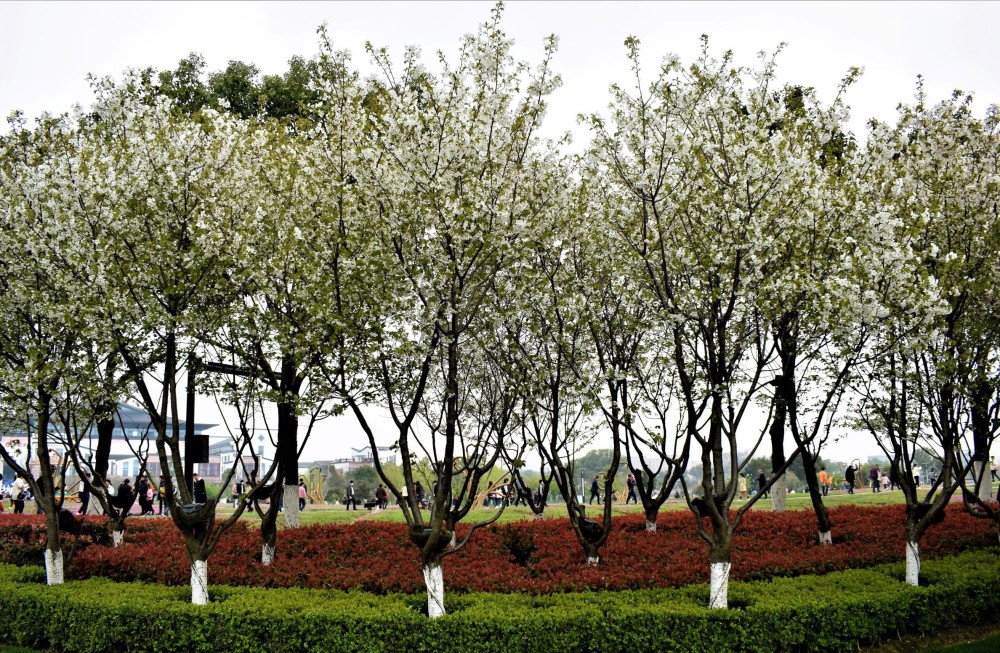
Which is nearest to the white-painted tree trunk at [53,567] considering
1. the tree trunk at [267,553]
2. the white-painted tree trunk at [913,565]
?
the tree trunk at [267,553]

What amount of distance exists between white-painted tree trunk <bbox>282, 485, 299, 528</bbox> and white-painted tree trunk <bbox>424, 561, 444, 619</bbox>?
8323 mm

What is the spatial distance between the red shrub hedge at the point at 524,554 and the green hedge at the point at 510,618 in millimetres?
836

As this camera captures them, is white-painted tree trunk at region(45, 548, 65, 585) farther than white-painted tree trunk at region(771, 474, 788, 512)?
No

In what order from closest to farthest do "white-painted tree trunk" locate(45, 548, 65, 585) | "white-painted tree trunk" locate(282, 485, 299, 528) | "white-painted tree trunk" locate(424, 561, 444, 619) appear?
"white-painted tree trunk" locate(424, 561, 444, 619) → "white-painted tree trunk" locate(45, 548, 65, 585) → "white-painted tree trunk" locate(282, 485, 299, 528)

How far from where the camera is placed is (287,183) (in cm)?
1245

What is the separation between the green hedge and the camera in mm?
10258

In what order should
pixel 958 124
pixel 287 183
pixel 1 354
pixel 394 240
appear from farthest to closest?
pixel 958 124
pixel 1 354
pixel 287 183
pixel 394 240

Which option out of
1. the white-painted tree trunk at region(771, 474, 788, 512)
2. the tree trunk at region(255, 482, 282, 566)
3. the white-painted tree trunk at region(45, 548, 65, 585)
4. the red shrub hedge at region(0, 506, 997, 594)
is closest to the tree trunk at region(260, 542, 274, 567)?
the tree trunk at region(255, 482, 282, 566)

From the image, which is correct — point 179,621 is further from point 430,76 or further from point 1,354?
point 430,76

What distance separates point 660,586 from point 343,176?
831 cm

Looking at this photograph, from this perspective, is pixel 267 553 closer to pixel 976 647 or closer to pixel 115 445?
pixel 976 647

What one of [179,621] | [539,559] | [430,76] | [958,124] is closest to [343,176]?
[430,76]

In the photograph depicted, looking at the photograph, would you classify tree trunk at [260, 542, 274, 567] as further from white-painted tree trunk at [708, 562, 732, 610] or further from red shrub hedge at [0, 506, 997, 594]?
white-painted tree trunk at [708, 562, 732, 610]

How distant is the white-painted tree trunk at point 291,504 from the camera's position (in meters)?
18.3
